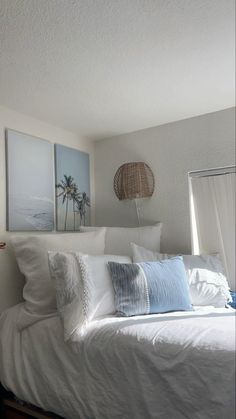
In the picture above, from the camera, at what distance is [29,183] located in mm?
1769

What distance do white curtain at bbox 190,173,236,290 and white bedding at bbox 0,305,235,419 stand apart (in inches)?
18.1

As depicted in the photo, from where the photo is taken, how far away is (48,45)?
45.6 inches

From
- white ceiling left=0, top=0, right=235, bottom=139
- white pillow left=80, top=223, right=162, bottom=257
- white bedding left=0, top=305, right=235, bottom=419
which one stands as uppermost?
white ceiling left=0, top=0, right=235, bottom=139

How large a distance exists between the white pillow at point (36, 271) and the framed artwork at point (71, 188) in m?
0.38

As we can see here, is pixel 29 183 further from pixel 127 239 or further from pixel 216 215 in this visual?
pixel 216 215

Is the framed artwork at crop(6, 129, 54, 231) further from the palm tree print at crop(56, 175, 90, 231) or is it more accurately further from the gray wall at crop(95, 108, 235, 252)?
the gray wall at crop(95, 108, 235, 252)

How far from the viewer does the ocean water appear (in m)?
1.67

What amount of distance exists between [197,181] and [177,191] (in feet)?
0.45

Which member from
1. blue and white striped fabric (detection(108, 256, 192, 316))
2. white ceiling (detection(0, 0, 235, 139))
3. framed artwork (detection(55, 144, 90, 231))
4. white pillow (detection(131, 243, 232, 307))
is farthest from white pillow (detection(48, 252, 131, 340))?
white ceiling (detection(0, 0, 235, 139))

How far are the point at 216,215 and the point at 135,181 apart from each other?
507 millimetres

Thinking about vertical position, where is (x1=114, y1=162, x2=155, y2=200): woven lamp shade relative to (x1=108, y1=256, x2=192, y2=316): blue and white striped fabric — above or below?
above

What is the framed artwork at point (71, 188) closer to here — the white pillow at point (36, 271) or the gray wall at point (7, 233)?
the gray wall at point (7, 233)

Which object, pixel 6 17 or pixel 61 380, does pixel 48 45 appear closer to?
pixel 6 17

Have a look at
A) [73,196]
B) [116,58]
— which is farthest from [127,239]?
[116,58]
